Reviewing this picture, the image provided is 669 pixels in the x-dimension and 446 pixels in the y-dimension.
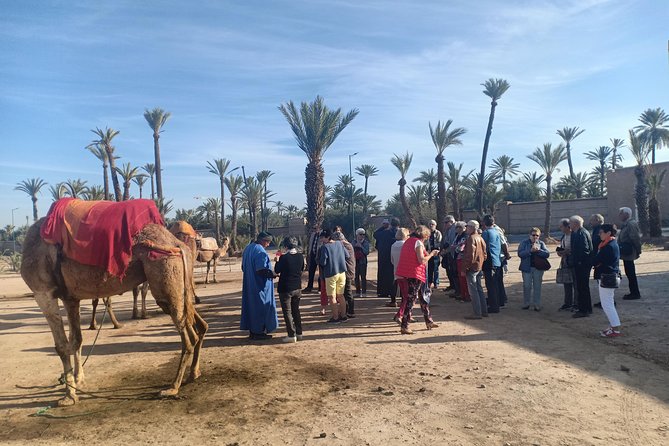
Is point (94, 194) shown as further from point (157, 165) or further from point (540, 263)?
point (540, 263)

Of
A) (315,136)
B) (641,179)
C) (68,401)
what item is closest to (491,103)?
(641,179)

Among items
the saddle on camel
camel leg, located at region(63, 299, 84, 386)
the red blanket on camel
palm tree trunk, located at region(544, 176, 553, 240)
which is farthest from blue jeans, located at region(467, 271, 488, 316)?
palm tree trunk, located at region(544, 176, 553, 240)

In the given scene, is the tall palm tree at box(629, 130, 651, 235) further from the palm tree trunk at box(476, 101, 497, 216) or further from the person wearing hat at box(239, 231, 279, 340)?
the person wearing hat at box(239, 231, 279, 340)

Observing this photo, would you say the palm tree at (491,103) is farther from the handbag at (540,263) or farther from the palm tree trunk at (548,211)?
the handbag at (540,263)

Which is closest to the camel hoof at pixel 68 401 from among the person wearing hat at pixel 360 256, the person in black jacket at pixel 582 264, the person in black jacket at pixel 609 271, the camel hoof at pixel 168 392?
the camel hoof at pixel 168 392

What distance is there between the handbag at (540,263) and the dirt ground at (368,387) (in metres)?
1.01

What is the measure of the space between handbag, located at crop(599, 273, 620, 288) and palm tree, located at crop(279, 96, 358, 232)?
1478 cm

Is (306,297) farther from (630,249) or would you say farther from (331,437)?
(331,437)

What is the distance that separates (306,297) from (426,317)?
16.1 ft

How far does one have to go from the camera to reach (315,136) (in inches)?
842

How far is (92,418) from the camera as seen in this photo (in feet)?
14.4

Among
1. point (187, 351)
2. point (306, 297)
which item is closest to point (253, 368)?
point (187, 351)

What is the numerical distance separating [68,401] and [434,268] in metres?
8.43

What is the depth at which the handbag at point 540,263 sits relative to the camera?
911 cm
